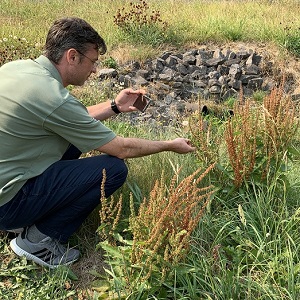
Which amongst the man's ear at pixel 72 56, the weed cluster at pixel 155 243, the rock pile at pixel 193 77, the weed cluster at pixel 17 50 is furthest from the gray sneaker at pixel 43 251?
the weed cluster at pixel 17 50

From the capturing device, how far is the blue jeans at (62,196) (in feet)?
9.29

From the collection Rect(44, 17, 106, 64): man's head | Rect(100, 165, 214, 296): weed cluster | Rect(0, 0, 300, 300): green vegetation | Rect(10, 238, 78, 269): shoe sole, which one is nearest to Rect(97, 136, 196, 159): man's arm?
Rect(0, 0, 300, 300): green vegetation

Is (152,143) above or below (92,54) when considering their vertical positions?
below

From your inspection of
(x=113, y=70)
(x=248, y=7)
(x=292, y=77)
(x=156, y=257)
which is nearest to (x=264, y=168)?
(x=156, y=257)

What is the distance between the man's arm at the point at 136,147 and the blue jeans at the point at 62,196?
3.3 inches

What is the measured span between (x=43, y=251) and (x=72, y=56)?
134cm

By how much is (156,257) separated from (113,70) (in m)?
5.48

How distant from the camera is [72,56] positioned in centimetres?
302

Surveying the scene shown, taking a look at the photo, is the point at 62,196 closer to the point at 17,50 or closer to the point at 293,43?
the point at 17,50

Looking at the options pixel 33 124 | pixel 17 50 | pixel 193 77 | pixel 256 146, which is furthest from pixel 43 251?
pixel 193 77

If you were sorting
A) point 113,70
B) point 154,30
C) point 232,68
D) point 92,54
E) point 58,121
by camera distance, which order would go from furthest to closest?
1. point 154,30
2. point 232,68
3. point 113,70
4. point 92,54
5. point 58,121

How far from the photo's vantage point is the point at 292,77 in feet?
27.3

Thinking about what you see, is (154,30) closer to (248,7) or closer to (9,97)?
(248,7)

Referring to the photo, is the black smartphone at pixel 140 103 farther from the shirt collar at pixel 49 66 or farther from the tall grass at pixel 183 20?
the tall grass at pixel 183 20
